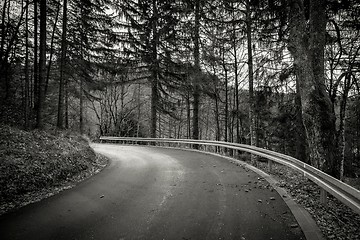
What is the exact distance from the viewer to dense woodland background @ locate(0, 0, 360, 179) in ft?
19.0

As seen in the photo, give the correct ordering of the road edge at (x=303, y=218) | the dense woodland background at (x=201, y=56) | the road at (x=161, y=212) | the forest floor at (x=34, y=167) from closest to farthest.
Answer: the road edge at (x=303, y=218) → the road at (x=161, y=212) → the forest floor at (x=34, y=167) → the dense woodland background at (x=201, y=56)

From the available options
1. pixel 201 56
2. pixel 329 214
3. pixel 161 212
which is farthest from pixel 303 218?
pixel 201 56

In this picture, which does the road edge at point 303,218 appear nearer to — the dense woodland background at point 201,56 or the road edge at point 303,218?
the road edge at point 303,218

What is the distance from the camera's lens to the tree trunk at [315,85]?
520 cm

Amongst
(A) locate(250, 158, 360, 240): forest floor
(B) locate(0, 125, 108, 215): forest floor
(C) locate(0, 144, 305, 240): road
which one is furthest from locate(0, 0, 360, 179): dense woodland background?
(B) locate(0, 125, 108, 215): forest floor

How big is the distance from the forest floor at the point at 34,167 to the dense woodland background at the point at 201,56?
2907 mm

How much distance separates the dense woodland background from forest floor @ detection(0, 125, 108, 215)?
291 cm

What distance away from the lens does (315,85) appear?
5.46 metres

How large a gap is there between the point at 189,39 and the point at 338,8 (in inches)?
390

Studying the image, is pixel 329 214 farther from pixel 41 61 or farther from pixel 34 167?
pixel 41 61

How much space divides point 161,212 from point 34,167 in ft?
14.9

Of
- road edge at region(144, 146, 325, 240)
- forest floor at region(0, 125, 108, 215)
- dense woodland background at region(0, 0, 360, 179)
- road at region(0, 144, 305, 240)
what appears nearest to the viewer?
road edge at region(144, 146, 325, 240)

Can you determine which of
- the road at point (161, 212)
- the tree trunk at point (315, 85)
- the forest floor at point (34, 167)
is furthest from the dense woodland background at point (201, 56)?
the forest floor at point (34, 167)

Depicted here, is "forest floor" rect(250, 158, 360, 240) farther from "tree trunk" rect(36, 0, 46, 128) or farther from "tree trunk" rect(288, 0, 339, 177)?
"tree trunk" rect(36, 0, 46, 128)
